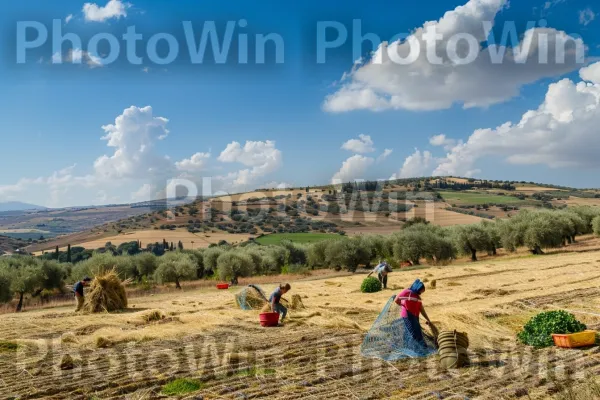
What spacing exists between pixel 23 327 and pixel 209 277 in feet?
95.3

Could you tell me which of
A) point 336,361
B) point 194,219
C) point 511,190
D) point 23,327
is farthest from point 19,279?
point 511,190

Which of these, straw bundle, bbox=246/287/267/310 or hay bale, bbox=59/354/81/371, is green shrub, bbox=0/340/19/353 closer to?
hay bale, bbox=59/354/81/371

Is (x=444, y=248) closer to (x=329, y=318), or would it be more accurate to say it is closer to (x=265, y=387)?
(x=329, y=318)

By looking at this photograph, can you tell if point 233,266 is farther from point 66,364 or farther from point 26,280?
point 66,364

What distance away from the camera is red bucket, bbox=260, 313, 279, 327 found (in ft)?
45.8

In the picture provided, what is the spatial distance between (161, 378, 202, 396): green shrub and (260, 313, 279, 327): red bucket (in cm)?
553

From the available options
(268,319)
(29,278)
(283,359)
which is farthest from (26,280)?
(283,359)

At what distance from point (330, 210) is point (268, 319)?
83.9 m

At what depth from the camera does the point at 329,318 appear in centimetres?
1385

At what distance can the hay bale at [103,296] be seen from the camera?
19.1 m

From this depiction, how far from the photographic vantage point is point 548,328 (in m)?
10.2

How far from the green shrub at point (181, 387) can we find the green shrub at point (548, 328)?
6.74m

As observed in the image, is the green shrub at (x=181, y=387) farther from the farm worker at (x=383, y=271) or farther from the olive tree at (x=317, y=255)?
the olive tree at (x=317, y=255)

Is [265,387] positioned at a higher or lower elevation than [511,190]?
lower
